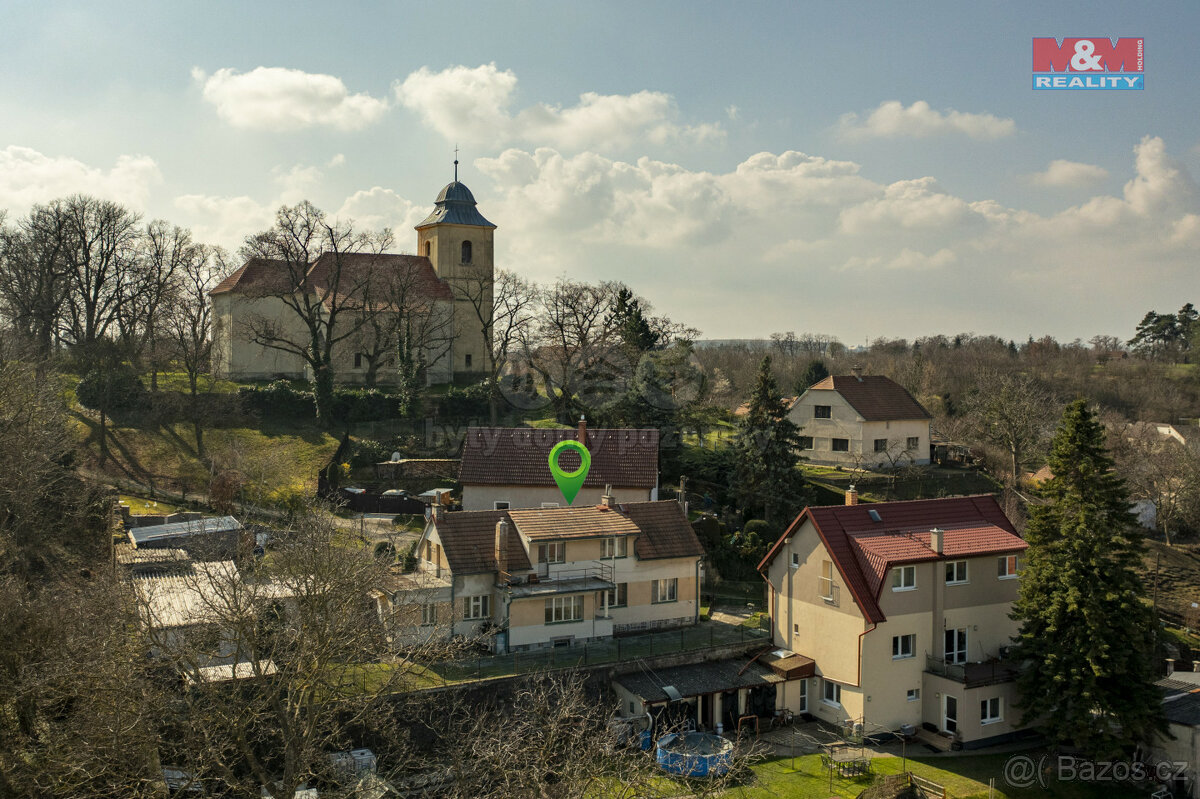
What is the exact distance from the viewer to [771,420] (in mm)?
42156

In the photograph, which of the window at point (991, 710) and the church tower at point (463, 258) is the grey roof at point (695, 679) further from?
the church tower at point (463, 258)

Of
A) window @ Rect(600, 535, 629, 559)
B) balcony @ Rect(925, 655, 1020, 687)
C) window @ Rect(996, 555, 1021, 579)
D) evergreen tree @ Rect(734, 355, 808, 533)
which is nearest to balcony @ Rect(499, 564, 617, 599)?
window @ Rect(600, 535, 629, 559)

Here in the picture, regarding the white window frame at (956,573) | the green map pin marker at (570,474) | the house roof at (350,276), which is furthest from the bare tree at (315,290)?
the white window frame at (956,573)

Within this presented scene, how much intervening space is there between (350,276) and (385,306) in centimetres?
404

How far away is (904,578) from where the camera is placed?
27031 mm

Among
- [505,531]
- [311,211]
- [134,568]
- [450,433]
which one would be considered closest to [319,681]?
[505,531]

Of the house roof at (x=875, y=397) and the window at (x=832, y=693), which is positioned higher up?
the house roof at (x=875, y=397)

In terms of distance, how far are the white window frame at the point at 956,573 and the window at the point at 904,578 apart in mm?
1381

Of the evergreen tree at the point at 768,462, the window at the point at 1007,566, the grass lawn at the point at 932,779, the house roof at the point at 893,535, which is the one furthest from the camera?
the evergreen tree at the point at 768,462

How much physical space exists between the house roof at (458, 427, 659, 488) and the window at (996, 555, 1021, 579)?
14.0m

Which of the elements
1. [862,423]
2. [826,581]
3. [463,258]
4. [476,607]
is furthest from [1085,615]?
[463,258]

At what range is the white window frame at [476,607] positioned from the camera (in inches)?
1137

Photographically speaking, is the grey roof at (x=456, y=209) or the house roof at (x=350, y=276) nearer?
the house roof at (x=350, y=276)

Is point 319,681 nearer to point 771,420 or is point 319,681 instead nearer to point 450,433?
point 771,420
